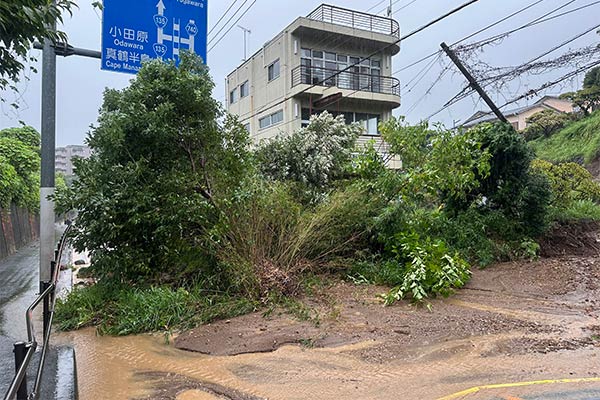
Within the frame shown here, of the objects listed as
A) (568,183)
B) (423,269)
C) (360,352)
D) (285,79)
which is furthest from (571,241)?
(285,79)

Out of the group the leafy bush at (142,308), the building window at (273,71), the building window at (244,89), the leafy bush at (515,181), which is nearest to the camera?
the leafy bush at (142,308)

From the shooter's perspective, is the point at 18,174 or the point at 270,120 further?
the point at 270,120

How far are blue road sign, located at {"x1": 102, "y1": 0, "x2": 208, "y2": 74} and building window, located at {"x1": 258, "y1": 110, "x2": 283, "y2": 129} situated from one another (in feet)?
45.9

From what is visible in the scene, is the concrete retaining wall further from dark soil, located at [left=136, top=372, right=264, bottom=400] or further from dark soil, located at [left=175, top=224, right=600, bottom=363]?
dark soil, located at [left=136, top=372, right=264, bottom=400]

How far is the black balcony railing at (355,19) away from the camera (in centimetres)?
2034

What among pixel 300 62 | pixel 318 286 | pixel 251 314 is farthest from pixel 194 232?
pixel 300 62

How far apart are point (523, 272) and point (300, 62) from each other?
14.7m

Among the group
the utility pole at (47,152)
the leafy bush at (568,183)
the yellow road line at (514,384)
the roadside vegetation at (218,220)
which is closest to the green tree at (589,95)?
the leafy bush at (568,183)

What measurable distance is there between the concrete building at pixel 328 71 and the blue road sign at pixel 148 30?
40.1 feet

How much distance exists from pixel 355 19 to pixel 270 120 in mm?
6684

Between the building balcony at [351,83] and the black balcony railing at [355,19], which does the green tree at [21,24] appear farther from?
the black balcony railing at [355,19]

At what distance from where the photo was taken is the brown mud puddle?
13.3 feet

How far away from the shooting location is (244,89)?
24781mm

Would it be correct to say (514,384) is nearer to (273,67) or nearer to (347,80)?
(347,80)
